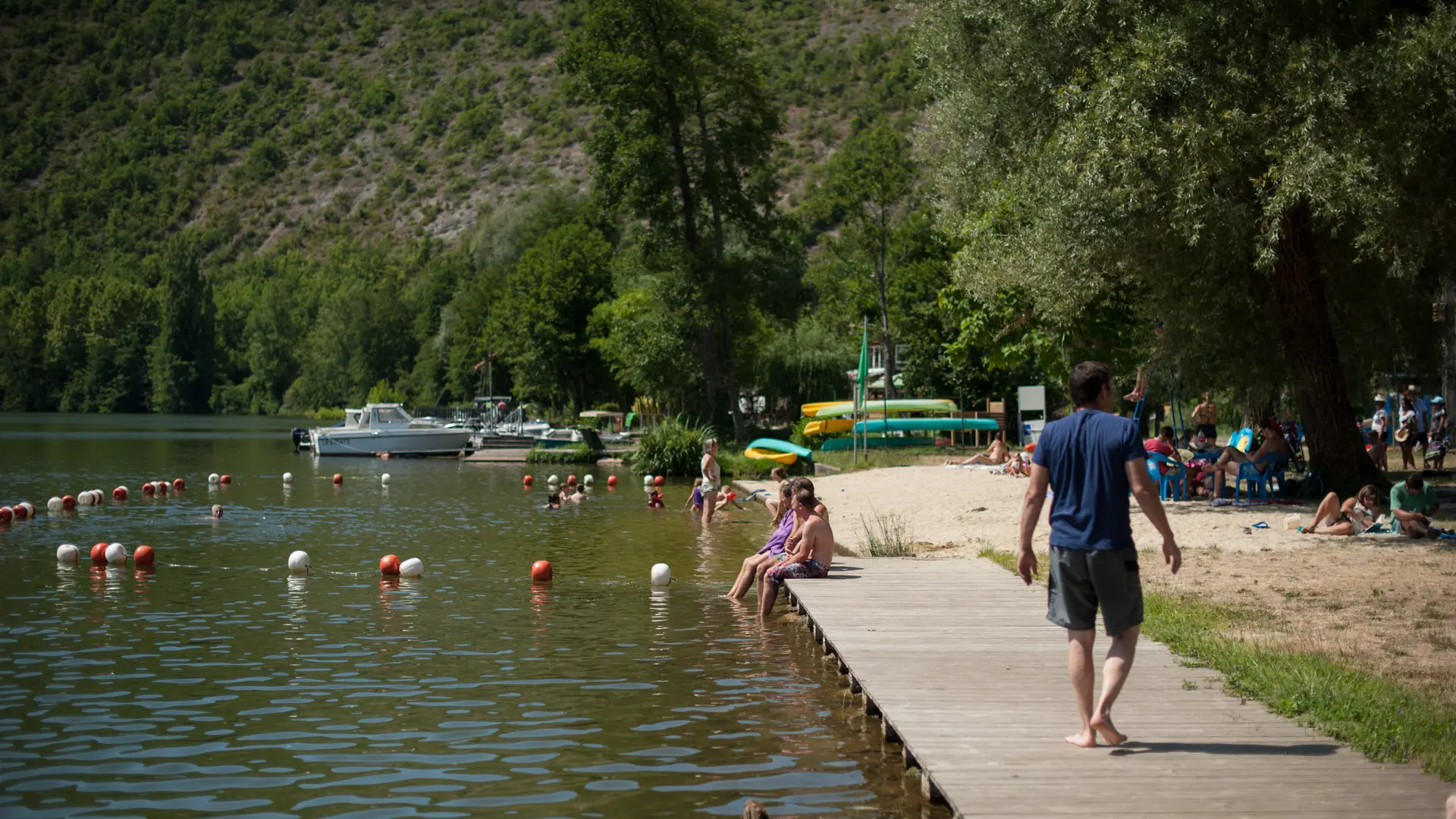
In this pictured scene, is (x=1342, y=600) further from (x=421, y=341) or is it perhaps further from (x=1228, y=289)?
(x=421, y=341)

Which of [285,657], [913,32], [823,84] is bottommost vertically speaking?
[285,657]

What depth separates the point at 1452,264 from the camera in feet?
71.7

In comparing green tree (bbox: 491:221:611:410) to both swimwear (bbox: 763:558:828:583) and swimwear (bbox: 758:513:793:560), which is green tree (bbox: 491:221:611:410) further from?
swimwear (bbox: 763:558:828:583)

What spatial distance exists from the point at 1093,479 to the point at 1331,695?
2434 millimetres

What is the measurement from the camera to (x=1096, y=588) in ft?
23.1

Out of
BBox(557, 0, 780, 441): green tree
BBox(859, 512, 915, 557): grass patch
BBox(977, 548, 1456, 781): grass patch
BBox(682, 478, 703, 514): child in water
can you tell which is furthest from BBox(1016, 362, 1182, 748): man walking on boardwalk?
BBox(557, 0, 780, 441): green tree

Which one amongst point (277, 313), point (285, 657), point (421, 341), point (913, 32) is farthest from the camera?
point (277, 313)

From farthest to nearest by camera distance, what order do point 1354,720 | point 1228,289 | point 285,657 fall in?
point 1228,289
point 285,657
point 1354,720

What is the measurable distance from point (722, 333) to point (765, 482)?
15.4 metres

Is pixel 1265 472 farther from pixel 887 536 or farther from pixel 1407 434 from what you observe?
pixel 1407 434

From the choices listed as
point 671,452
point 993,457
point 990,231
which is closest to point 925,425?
point 671,452

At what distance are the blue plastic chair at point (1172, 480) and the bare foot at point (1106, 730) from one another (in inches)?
600

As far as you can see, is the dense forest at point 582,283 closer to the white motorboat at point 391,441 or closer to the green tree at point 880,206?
the green tree at point 880,206

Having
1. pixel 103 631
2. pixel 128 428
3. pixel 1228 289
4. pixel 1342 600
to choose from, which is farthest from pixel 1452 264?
pixel 128 428
